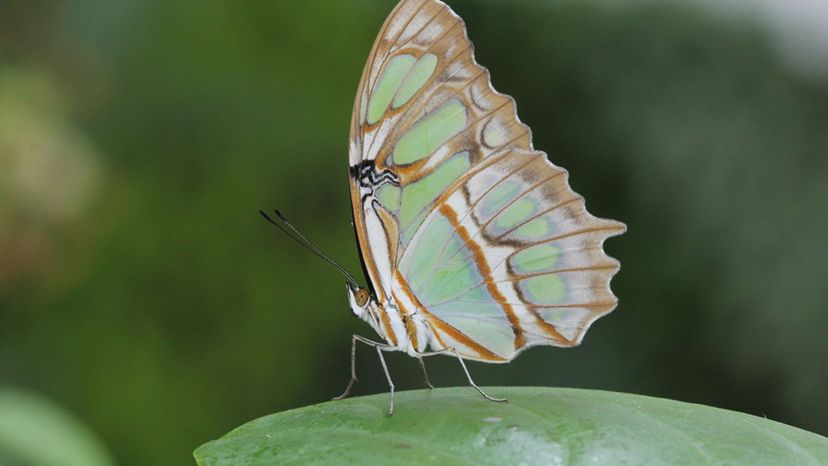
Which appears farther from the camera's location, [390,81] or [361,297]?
[361,297]

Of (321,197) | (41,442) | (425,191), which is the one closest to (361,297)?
(425,191)

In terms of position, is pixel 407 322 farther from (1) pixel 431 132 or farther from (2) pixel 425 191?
(1) pixel 431 132

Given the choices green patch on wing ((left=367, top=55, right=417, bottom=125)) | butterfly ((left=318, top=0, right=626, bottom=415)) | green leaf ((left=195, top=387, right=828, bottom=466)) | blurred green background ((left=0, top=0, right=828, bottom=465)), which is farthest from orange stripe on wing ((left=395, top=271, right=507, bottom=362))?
blurred green background ((left=0, top=0, right=828, bottom=465))

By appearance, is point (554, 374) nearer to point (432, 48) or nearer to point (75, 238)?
point (75, 238)

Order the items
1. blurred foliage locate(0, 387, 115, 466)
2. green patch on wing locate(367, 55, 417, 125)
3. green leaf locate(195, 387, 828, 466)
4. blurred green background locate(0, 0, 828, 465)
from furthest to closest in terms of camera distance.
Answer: blurred green background locate(0, 0, 828, 465)
blurred foliage locate(0, 387, 115, 466)
green patch on wing locate(367, 55, 417, 125)
green leaf locate(195, 387, 828, 466)

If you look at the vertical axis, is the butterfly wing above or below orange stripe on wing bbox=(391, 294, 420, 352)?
above

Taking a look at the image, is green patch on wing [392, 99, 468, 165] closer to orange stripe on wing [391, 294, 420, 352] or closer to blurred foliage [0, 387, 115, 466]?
orange stripe on wing [391, 294, 420, 352]
